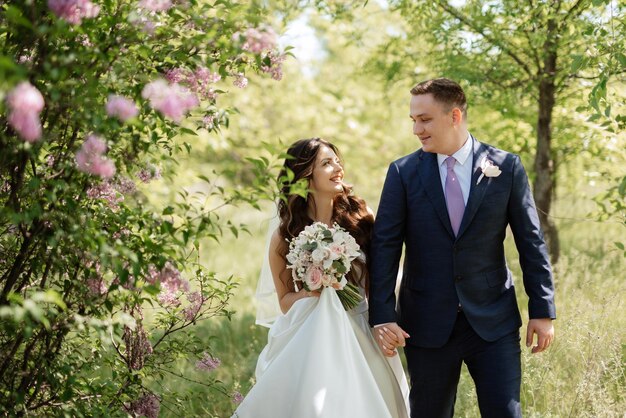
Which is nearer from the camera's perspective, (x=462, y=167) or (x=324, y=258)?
(x=462, y=167)

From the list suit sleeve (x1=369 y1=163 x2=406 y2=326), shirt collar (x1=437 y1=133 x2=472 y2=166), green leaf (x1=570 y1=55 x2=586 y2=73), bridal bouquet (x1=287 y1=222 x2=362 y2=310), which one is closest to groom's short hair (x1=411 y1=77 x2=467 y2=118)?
shirt collar (x1=437 y1=133 x2=472 y2=166)

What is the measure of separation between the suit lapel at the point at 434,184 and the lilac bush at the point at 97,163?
1.03 meters

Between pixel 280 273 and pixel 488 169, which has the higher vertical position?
pixel 488 169

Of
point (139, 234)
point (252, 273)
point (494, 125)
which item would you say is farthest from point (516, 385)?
point (252, 273)

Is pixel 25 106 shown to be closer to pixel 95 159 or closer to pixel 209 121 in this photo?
pixel 95 159

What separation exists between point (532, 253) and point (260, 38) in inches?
71.8

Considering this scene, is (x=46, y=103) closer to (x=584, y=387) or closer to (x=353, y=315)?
(x=353, y=315)

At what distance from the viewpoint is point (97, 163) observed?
2.58 metres

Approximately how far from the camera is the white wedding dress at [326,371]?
161 inches

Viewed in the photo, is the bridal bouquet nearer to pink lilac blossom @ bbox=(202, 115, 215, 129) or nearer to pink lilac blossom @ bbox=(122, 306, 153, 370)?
pink lilac blossom @ bbox=(122, 306, 153, 370)

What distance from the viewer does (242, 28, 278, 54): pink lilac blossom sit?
280 centimetres

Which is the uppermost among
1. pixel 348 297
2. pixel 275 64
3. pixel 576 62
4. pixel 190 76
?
pixel 576 62

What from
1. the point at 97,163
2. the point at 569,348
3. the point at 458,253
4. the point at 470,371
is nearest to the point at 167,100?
the point at 97,163

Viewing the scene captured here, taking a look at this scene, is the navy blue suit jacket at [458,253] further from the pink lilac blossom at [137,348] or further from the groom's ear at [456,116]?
the pink lilac blossom at [137,348]
